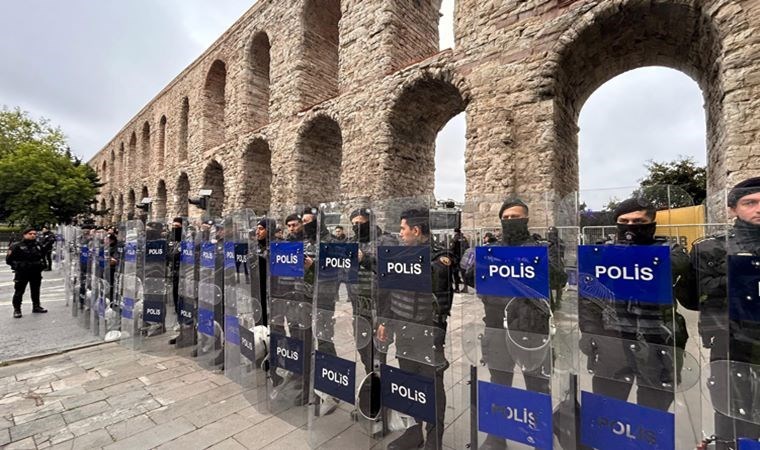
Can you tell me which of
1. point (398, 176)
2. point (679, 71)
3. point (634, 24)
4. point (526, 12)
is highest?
point (526, 12)

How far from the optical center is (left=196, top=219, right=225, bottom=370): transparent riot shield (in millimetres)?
3613

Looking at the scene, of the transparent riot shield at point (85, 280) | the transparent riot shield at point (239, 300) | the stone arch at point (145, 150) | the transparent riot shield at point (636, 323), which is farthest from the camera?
the stone arch at point (145, 150)

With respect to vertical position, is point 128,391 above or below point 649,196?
below

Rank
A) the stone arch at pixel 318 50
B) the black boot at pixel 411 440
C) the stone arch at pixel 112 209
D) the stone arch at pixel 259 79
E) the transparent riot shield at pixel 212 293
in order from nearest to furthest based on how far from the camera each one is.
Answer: the black boot at pixel 411 440 → the transparent riot shield at pixel 212 293 → the stone arch at pixel 318 50 → the stone arch at pixel 259 79 → the stone arch at pixel 112 209

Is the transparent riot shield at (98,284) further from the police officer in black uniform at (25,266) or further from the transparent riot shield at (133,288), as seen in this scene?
the police officer in black uniform at (25,266)

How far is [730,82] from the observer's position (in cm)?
464

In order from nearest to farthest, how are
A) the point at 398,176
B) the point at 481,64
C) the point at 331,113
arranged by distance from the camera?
1. the point at 481,64
2. the point at 398,176
3. the point at 331,113

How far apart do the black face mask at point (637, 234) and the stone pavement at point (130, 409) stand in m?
2.45

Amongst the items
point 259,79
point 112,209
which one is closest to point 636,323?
point 259,79

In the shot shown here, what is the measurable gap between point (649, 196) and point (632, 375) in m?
0.87

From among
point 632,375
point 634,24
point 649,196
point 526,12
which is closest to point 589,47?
point 634,24

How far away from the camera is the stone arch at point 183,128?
18.0m

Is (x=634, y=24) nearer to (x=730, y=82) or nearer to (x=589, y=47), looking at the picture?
(x=589, y=47)

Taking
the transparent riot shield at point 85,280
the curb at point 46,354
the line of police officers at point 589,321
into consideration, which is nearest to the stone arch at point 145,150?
the transparent riot shield at point 85,280
